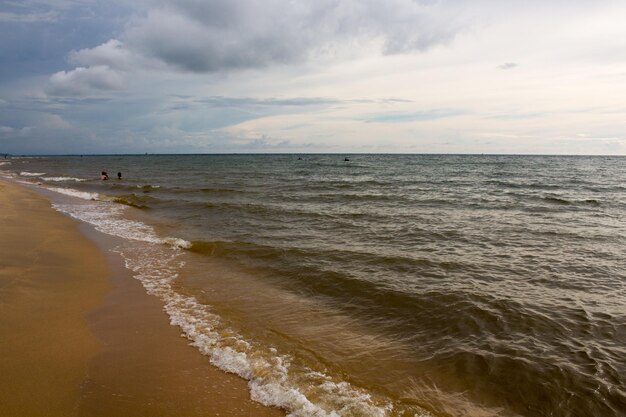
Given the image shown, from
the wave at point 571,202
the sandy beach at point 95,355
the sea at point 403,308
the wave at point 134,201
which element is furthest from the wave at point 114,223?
the wave at point 571,202

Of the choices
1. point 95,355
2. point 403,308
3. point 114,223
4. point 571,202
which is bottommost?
point 403,308

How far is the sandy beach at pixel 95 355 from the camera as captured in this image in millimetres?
4688

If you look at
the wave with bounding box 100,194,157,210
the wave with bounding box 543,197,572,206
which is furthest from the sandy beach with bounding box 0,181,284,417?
the wave with bounding box 543,197,572,206

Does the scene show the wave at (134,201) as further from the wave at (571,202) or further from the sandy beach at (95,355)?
the wave at (571,202)

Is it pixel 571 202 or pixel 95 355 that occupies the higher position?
pixel 571 202

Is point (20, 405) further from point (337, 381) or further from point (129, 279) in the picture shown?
point (129, 279)

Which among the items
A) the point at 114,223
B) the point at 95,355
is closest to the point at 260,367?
the point at 95,355

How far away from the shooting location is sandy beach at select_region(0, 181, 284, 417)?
15.4 ft

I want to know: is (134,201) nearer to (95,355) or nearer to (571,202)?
(95,355)

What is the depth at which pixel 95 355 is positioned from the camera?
19.1 feet

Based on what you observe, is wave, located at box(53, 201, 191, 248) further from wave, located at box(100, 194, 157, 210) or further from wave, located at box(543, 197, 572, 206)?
wave, located at box(543, 197, 572, 206)

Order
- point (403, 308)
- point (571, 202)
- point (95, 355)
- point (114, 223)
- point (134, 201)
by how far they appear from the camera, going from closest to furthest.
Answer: point (95, 355), point (403, 308), point (114, 223), point (571, 202), point (134, 201)

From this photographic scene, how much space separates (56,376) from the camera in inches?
203

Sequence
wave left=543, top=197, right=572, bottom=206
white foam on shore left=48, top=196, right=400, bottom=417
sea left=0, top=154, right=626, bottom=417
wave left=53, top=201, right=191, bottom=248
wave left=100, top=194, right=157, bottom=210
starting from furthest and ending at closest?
1. wave left=100, top=194, right=157, bottom=210
2. wave left=543, top=197, right=572, bottom=206
3. wave left=53, top=201, right=191, bottom=248
4. sea left=0, top=154, right=626, bottom=417
5. white foam on shore left=48, top=196, right=400, bottom=417
